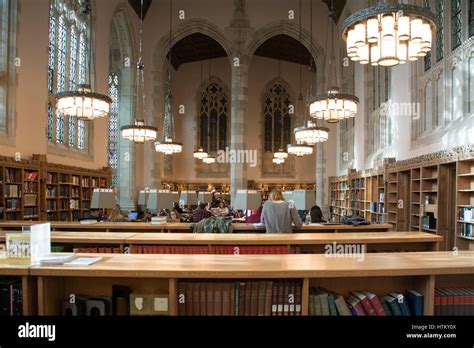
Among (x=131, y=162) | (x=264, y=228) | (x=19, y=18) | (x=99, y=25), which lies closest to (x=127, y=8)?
(x=99, y=25)

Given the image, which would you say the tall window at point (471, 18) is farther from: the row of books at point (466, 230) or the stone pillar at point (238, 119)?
the stone pillar at point (238, 119)

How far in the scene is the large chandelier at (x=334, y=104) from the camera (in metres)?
7.48

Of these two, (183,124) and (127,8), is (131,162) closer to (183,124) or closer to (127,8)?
(127,8)

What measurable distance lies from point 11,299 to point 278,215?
3251 mm

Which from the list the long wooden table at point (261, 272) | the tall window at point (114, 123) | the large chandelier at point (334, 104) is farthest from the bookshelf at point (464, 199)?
the tall window at point (114, 123)

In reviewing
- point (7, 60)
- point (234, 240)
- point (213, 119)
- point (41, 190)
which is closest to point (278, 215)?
point (234, 240)

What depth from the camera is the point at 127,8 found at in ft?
48.4

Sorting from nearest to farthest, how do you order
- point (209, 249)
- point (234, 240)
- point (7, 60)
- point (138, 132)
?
point (234, 240), point (209, 249), point (7, 60), point (138, 132)

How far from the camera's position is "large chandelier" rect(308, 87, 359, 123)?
748 cm

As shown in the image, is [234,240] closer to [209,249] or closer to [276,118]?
[209,249]

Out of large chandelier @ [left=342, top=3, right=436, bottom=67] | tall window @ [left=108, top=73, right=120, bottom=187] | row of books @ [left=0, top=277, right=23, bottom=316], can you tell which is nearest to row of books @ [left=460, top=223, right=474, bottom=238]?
large chandelier @ [left=342, top=3, right=436, bottom=67]

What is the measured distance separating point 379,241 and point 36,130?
7.95m

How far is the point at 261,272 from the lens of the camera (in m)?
2.36

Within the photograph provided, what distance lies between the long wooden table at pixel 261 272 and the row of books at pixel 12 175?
585 centimetres
